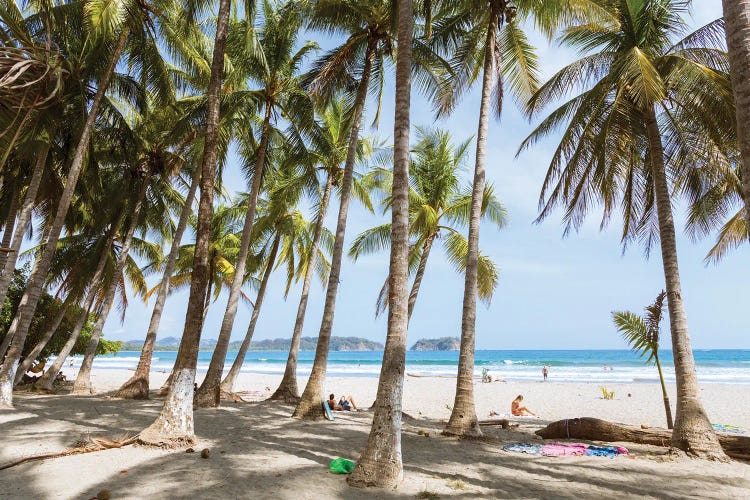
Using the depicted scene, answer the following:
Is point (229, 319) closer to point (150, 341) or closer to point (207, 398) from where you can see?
point (207, 398)

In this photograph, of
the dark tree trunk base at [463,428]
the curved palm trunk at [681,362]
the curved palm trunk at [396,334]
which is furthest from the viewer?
the dark tree trunk base at [463,428]

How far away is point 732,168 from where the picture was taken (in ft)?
30.0

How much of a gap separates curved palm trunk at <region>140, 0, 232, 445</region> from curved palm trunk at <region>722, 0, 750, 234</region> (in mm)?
6632

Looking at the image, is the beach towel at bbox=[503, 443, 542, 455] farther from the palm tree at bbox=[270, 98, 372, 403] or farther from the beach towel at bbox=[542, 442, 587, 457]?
the palm tree at bbox=[270, 98, 372, 403]

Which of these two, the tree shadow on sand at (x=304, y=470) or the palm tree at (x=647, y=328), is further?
the palm tree at (x=647, y=328)

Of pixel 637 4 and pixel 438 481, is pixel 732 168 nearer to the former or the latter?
pixel 637 4

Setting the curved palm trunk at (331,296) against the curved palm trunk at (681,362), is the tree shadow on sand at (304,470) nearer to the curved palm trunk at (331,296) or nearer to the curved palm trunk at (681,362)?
the curved palm trunk at (681,362)

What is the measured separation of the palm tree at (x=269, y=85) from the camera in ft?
40.4

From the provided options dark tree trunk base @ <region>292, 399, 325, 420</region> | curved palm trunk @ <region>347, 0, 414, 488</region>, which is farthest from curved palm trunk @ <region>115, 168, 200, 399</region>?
curved palm trunk @ <region>347, 0, 414, 488</region>

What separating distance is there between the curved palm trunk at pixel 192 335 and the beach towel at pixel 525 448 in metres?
5.12

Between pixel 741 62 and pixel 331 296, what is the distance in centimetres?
855

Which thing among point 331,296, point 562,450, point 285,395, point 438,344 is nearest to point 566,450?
point 562,450

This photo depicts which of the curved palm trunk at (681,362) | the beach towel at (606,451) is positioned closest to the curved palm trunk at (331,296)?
the beach towel at (606,451)

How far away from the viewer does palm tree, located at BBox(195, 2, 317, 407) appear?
12320 mm
